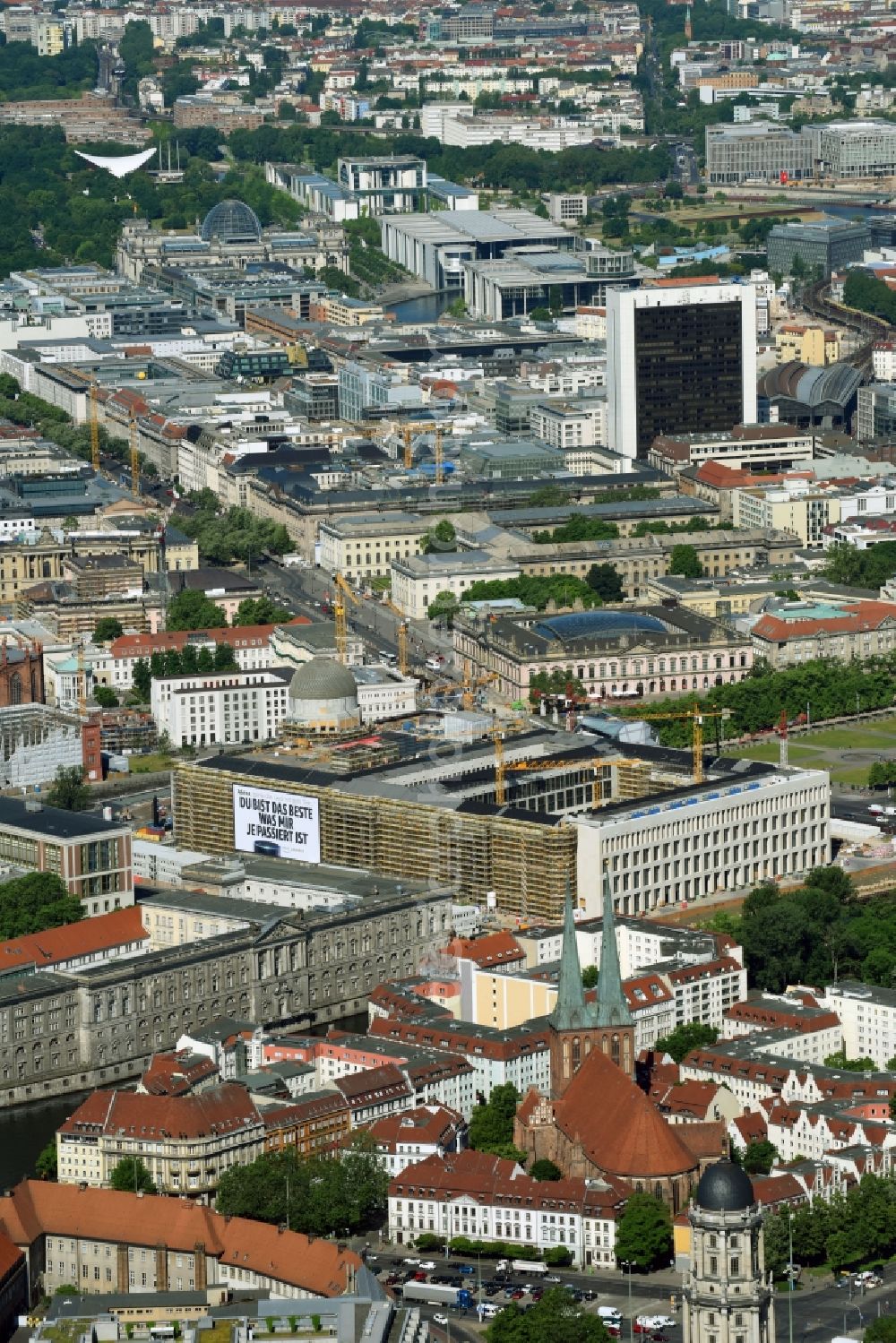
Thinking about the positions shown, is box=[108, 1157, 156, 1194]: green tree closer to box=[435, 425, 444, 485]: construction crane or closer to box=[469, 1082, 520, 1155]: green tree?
box=[469, 1082, 520, 1155]: green tree

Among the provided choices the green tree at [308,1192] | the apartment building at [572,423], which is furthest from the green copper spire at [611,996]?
the apartment building at [572,423]

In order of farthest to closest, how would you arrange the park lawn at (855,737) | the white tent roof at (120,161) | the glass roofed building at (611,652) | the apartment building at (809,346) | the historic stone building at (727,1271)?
the white tent roof at (120,161) < the apartment building at (809,346) < the glass roofed building at (611,652) < the park lawn at (855,737) < the historic stone building at (727,1271)

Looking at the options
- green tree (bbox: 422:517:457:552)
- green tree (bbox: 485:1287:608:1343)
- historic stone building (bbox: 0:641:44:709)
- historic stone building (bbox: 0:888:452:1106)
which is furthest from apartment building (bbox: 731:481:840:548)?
green tree (bbox: 485:1287:608:1343)

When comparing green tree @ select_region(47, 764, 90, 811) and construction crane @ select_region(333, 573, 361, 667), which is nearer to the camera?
green tree @ select_region(47, 764, 90, 811)

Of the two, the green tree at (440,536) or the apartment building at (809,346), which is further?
the apartment building at (809,346)

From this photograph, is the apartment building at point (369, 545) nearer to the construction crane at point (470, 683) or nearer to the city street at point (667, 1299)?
the construction crane at point (470, 683)
